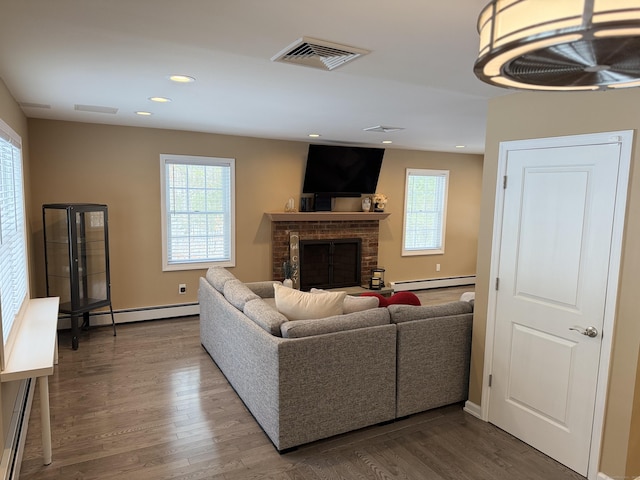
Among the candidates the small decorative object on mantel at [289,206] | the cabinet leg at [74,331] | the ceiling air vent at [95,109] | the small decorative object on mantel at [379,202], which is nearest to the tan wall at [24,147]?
the ceiling air vent at [95,109]

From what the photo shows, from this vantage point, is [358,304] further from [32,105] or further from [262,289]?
[32,105]

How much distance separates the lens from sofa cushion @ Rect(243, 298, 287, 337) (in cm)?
292

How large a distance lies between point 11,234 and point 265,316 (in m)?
1.97

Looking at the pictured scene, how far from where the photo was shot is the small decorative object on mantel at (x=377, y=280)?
22.1 ft

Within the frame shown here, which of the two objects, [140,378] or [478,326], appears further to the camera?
[140,378]

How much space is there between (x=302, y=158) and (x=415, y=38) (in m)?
4.46

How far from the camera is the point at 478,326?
3314 mm

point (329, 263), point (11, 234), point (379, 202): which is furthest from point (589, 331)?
point (379, 202)

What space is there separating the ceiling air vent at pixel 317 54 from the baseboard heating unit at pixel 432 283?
524 cm

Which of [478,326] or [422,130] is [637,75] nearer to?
[478,326]

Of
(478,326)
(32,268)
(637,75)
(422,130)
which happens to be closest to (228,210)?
(32,268)

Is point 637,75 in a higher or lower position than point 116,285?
higher

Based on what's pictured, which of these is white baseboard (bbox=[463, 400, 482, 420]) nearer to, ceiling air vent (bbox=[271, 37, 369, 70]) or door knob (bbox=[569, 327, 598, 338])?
door knob (bbox=[569, 327, 598, 338])

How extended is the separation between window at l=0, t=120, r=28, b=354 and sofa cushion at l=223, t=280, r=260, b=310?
1.55 meters
